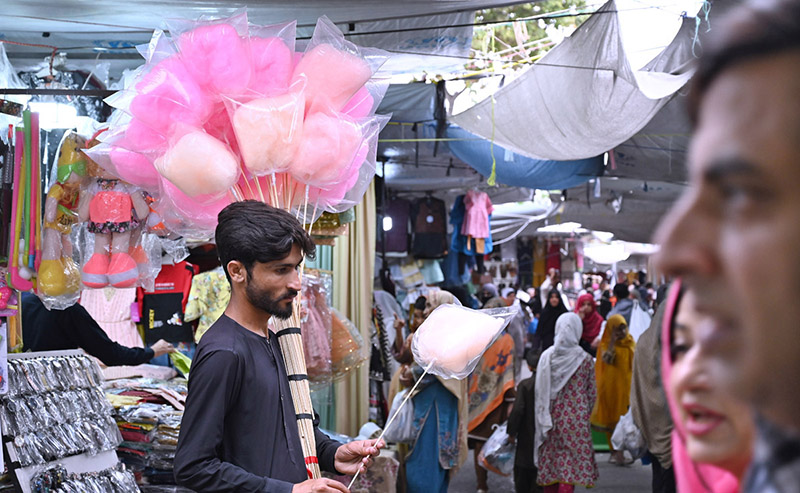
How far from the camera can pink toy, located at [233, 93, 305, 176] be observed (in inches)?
99.0

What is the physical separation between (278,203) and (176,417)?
2296 millimetres

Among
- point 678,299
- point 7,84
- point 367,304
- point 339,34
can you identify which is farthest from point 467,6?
point 678,299

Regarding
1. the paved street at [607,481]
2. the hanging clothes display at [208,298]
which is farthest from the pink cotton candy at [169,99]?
the paved street at [607,481]

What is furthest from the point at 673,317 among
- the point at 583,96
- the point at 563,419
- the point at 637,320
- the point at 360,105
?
Result: the point at 637,320

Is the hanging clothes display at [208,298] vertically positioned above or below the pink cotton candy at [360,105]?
below

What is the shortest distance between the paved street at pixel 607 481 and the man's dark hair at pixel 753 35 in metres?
8.18

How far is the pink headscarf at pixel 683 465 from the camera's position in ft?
2.73

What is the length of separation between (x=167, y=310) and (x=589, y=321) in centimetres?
559

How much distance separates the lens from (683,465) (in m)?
0.88

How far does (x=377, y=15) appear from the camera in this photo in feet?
15.1

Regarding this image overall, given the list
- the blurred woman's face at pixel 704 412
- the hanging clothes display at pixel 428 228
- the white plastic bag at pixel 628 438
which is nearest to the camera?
the blurred woman's face at pixel 704 412

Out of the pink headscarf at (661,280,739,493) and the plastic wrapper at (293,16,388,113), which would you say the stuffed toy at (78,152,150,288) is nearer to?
the plastic wrapper at (293,16,388,113)

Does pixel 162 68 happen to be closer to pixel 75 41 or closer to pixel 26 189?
pixel 26 189

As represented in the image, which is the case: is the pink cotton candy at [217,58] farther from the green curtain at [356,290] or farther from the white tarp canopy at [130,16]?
the green curtain at [356,290]
